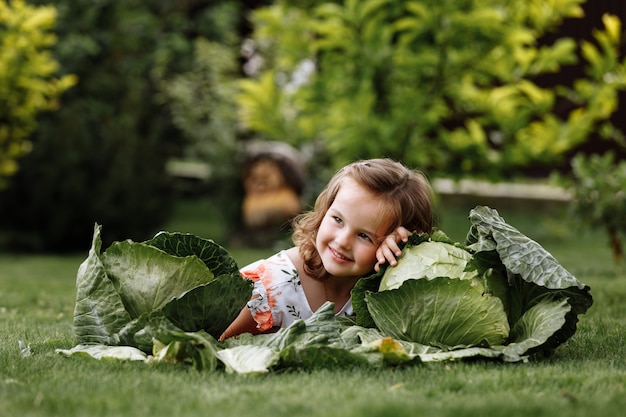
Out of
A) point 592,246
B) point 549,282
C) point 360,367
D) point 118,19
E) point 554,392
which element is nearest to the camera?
point 554,392

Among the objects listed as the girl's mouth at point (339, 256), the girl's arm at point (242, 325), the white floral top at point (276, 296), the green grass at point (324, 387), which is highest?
the girl's mouth at point (339, 256)

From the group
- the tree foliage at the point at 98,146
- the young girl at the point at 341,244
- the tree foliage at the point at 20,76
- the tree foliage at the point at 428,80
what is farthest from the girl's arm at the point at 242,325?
the tree foliage at the point at 98,146

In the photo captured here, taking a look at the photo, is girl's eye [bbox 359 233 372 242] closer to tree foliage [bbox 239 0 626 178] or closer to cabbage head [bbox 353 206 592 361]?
cabbage head [bbox 353 206 592 361]

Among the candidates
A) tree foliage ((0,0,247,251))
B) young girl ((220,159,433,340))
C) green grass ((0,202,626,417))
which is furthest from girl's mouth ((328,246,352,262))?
tree foliage ((0,0,247,251))

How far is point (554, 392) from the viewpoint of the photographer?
8.82ft

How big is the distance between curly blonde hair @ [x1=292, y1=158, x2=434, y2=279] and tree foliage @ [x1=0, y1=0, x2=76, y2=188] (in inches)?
236

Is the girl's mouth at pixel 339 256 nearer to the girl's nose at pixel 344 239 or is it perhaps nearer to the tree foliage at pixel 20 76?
the girl's nose at pixel 344 239

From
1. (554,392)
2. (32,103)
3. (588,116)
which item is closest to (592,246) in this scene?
(588,116)

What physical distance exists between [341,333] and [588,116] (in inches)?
234

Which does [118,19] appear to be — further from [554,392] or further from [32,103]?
[554,392]

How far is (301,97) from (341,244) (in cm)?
492

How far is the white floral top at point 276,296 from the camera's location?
3.72 m

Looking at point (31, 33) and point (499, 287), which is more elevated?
point (31, 33)

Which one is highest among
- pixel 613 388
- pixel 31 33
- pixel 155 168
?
pixel 31 33
